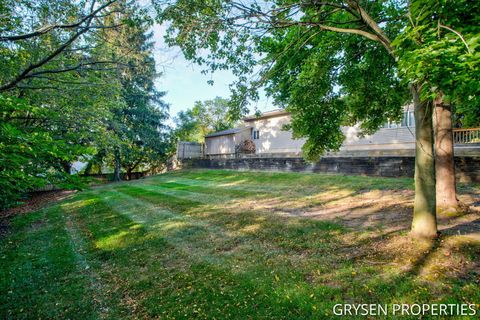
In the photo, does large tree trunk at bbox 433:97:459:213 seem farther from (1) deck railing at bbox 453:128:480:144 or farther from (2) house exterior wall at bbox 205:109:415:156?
(1) deck railing at bbox 453:128:480:144

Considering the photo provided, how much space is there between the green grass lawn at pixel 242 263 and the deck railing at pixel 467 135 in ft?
32.4

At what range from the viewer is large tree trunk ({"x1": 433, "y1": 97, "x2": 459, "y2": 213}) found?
6426 millimetres

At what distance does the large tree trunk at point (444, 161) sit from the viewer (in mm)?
6426

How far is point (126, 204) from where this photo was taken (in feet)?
37.5

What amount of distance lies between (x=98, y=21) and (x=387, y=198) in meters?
10.3

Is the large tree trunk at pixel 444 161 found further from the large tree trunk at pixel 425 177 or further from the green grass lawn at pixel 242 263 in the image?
the large tree trunk at pixel 425 177

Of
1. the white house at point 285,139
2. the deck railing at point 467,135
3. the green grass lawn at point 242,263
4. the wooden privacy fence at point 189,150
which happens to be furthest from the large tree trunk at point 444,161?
the wooden privacy fence at point 189,150

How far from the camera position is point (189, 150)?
3066 centimetres

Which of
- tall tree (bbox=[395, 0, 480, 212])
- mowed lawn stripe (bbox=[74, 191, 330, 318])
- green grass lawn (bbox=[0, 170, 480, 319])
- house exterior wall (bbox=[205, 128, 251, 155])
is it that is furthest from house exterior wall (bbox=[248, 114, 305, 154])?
tall tree (bbox=[395, 0, 480, 212])

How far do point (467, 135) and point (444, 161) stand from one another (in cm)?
1249

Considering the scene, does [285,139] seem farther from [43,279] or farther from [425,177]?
[43,279]

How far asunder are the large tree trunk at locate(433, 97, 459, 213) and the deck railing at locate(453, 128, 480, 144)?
36.5 ft

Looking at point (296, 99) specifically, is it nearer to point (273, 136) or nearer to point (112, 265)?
point (112, 265)

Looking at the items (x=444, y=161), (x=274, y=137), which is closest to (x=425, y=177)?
(x=444, y=161)
